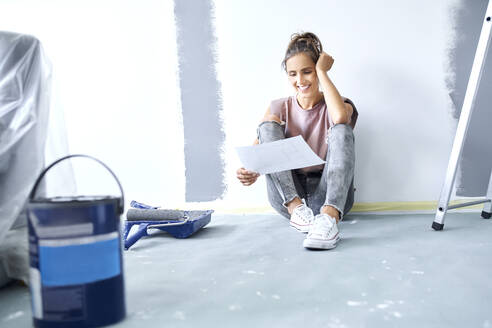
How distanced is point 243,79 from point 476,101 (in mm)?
1105

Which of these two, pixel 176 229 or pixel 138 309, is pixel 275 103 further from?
pixel 138 309

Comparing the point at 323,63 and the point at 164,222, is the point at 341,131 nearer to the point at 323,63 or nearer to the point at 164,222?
the point at 323,63

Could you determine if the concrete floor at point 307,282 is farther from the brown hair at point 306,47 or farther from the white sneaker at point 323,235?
the brown hair at point 306,47

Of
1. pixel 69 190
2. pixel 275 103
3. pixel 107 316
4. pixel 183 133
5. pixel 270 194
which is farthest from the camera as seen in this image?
pixel 183 133

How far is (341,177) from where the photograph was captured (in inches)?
53.9

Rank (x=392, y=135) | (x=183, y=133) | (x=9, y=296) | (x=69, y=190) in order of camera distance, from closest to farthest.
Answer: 1. (x=9, y=296)
2. (x=69, y=190)
3. (x=392, y=135)
4. (x=183, y=133)

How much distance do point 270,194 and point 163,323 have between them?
929 millimetres

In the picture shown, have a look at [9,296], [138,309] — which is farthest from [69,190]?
[138,309]

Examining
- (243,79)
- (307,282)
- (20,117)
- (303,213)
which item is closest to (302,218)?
(303,213)

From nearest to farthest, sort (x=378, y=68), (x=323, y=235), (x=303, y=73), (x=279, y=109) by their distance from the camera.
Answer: (x=323, y=235) → (x=303, y=73) → (x=279, y=109) → (x=378, y=68)

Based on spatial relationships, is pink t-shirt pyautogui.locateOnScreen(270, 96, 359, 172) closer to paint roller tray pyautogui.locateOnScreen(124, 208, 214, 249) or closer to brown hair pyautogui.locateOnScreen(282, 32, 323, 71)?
brown hair pyautogui.locateOnScreen(282, 32, 323, 71)

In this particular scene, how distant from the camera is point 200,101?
6.45ft

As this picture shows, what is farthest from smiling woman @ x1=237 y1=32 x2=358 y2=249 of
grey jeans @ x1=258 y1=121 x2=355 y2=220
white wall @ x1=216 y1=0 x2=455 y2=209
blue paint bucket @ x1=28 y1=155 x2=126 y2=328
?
blue paint bucket @ x1=28 y1=155 x2=126 y2=328

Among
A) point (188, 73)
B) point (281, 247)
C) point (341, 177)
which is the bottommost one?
point (281, 247)
